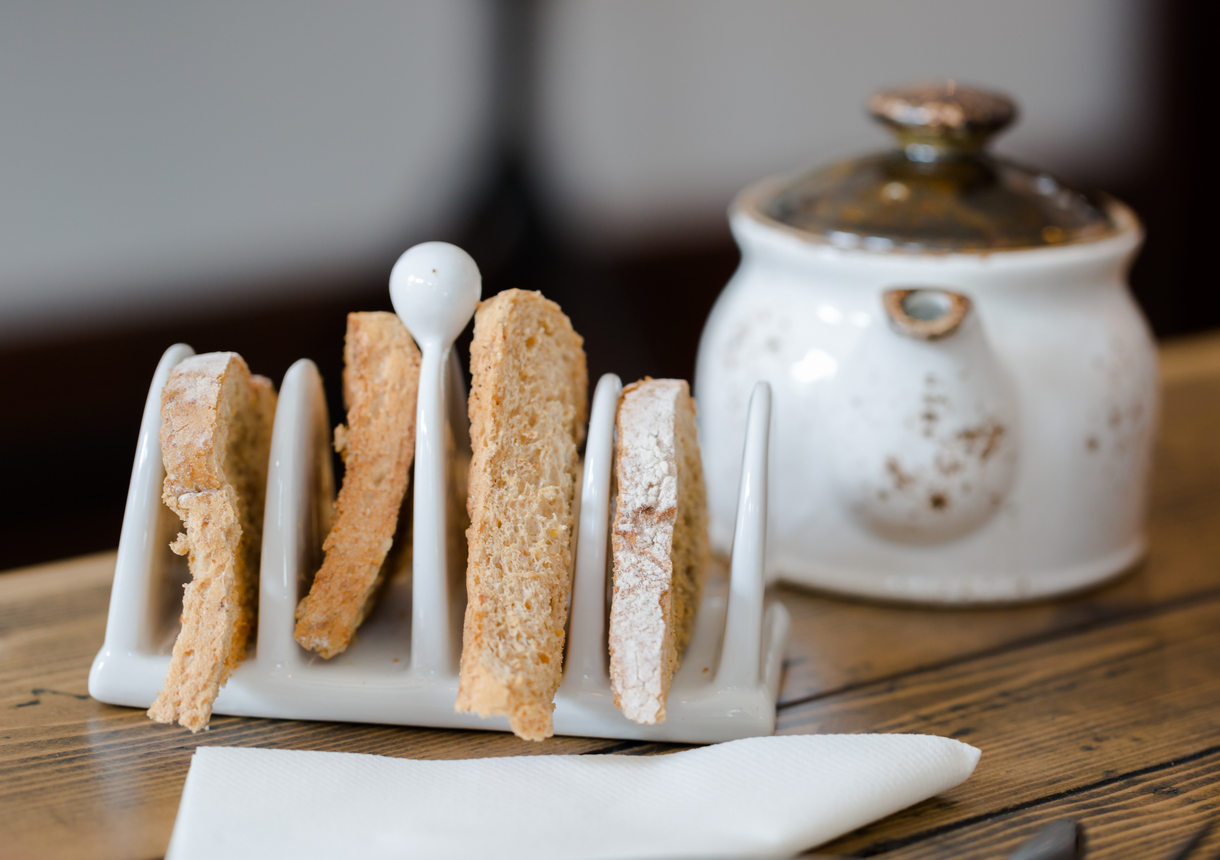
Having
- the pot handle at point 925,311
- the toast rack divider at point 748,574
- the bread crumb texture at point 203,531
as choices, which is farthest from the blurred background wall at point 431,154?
the bread crumb texture at point 203,531

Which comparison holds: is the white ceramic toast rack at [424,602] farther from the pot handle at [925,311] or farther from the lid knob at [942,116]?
the lid knob at [942,116]

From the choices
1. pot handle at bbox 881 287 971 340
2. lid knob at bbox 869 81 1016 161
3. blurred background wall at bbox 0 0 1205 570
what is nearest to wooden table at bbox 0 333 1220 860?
pot handle at bbox 881 287 971 340

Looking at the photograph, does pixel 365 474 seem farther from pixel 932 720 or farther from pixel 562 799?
pixel 932 720

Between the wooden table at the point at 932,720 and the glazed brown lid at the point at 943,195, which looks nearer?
the wooden table at the point at 932,720

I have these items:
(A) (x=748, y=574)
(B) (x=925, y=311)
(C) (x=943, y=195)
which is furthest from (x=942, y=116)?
(A) (x=748, y=574)

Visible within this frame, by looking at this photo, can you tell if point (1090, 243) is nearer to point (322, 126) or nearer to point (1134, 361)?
point (1134, 361)

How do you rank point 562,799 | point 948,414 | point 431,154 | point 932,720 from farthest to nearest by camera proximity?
point 431,154
point 948,414
point 932,720
point 562,799

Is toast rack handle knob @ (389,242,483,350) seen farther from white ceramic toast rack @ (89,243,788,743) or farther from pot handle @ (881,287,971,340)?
pot handle @ (881,287,971,340)
